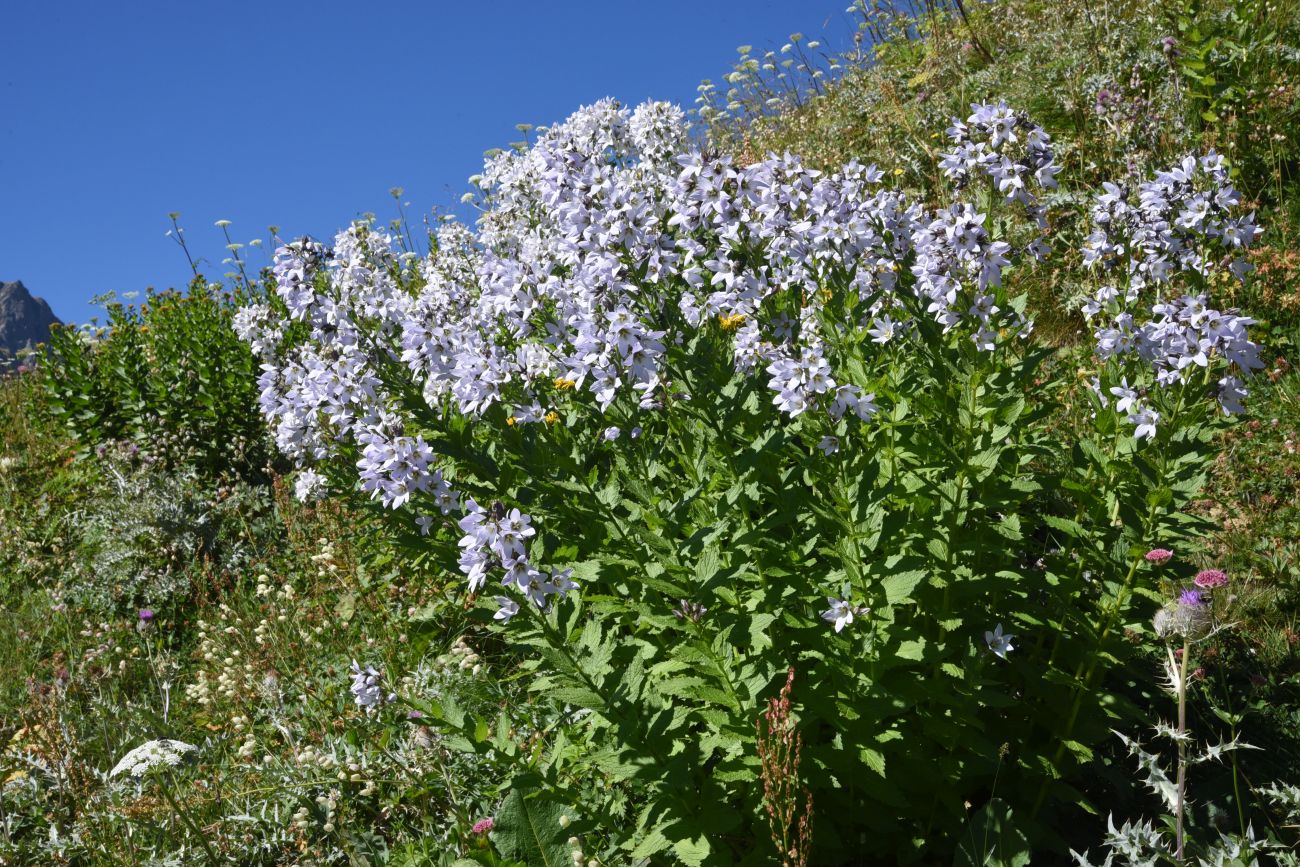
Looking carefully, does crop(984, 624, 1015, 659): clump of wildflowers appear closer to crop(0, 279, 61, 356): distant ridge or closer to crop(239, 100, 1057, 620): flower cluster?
crop(239, 100, 1057, 620): flower cluster

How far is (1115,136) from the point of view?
752 centimetres

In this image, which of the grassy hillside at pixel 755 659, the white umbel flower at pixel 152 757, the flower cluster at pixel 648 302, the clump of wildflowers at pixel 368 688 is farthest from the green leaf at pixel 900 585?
the white umbel flower at pixel 152 757

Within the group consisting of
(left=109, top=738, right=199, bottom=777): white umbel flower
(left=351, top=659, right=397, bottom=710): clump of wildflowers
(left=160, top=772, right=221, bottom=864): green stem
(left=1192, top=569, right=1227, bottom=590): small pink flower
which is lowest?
(left=1192, top=569, right=1227, bottom=590): small pink flower

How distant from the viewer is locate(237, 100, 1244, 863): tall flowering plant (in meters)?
2.91

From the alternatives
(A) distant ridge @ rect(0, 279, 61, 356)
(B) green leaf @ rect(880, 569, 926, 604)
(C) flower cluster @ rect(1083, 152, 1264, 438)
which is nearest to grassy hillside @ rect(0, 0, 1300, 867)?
(B) green leaf @ rect(880, 569, 926, 604)

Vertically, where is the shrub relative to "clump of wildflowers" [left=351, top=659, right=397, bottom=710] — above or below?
above

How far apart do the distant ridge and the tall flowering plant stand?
4483 inches

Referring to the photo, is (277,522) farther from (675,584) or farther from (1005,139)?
(1005,139)

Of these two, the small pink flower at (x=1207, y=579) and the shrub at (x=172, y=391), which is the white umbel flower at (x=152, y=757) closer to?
the small pink flower at (x=1207, y=579)

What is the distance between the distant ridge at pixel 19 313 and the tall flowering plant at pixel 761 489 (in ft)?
374

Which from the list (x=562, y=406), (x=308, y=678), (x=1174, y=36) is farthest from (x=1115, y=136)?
(x=308, y=678)

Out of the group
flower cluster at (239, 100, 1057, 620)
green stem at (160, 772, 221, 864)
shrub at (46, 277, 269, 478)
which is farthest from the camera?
shrub at (46, 277, 269, 478)

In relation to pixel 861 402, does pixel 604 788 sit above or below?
below

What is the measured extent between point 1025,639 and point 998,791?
61cm
